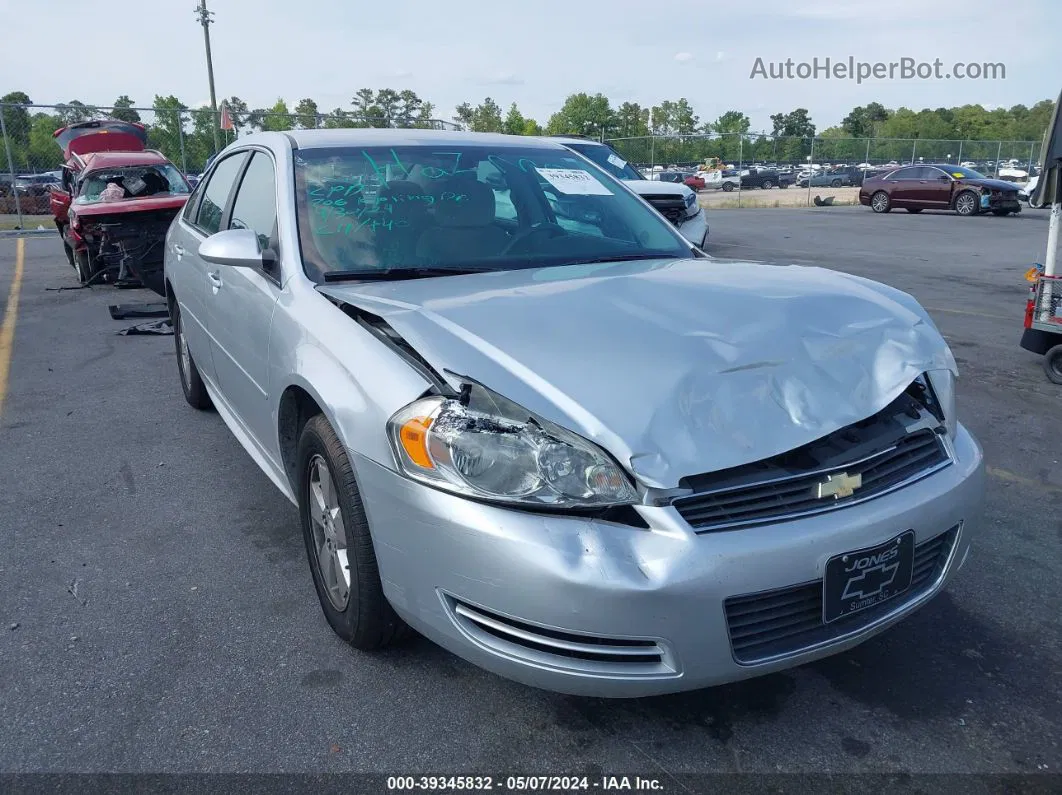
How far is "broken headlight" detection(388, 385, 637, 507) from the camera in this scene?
2084 millimetres

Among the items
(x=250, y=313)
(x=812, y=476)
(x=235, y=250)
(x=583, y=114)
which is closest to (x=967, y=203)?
(x=250, y=313)

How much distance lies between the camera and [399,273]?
10.3 ft

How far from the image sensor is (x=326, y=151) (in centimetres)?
360

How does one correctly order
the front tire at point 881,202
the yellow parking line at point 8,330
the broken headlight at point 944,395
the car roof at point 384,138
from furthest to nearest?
1. the front tire at point 881,202
2. the yellow parking line at point 8,330
3. the car roof at point 384,138
4. the broken headlight at point 944,395

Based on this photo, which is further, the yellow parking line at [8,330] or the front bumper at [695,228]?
the front bumper at [695,228]

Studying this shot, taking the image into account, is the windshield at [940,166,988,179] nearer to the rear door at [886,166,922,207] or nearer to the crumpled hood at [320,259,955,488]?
the rear door at [886,166,922,207]

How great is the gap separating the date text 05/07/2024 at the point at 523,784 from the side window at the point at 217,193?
296 cm

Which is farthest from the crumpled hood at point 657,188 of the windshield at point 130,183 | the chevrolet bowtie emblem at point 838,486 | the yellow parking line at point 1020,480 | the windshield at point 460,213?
the chevrolet bowtie emblem at point 838,486

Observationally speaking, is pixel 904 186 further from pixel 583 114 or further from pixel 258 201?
pixel 583 114

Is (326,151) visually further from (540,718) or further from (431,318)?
(540,718)

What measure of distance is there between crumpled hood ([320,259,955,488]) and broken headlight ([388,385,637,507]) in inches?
1.9

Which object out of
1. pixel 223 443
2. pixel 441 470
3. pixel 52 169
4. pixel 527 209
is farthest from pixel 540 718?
pixel 52 169

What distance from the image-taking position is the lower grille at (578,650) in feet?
6.72

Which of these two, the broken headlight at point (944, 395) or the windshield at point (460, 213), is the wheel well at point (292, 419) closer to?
the windshield at point (460, 213)
